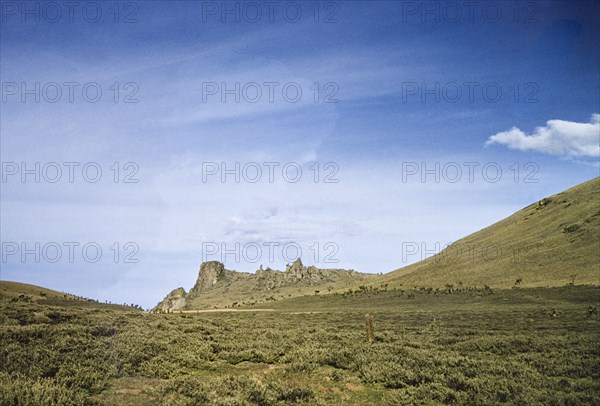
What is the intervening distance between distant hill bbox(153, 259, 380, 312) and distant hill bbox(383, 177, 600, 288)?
26087 millimetres

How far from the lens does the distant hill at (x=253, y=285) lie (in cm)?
10394

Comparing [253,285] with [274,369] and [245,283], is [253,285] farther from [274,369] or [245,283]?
[274,369]

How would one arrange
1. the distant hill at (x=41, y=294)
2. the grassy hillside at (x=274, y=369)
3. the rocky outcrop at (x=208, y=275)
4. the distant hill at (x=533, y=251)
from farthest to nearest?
the rocky outcrop at (x=208, y=275) < the distant hill at (x=533, y=251) < the distant hill at (x=41, y=294) < the grassy hillside at (x=274, y=369)

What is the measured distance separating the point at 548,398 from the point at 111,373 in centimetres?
1190

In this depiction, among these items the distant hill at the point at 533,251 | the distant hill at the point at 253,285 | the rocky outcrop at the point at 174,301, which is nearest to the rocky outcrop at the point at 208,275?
the distant hill at the point at 253,285

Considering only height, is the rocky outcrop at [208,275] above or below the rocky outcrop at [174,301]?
above

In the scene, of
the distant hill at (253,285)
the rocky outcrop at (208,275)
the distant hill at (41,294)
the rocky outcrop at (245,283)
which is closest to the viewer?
the distant hill at (41,294)

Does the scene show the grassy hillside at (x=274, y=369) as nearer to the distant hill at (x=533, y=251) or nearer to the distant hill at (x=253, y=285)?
the distant hill at (x=533, y=251)

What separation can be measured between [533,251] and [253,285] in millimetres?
75159

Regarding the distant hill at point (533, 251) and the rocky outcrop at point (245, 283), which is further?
the rocky outcrop at point (245, 283)

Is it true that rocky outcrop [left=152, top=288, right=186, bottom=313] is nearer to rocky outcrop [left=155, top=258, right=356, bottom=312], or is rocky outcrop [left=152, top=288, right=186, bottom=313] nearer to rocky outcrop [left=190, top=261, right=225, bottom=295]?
rocky outcrop [left=155, top=258, right=356, bottom=312]

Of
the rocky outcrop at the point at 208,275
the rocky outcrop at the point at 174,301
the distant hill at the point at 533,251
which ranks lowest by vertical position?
the rocky outcrop at the point at 174,301

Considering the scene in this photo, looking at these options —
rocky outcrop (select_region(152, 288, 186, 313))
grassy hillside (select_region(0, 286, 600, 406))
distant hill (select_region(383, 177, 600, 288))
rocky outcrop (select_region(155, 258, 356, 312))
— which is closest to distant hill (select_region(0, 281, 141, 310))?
grassy hillside (select_region(0, 286, 600, 406))

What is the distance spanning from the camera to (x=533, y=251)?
66.1 metres
